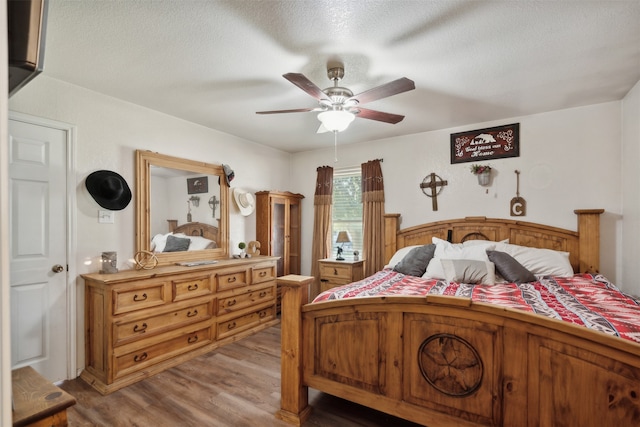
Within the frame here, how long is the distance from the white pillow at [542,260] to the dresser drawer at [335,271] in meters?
1.75

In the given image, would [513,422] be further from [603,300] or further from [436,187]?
[436,187]

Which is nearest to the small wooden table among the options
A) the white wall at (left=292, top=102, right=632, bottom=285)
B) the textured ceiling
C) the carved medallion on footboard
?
the carved medallion on footboard

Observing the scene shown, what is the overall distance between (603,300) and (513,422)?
45.6 inches

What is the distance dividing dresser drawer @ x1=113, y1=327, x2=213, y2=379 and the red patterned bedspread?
1.66 m

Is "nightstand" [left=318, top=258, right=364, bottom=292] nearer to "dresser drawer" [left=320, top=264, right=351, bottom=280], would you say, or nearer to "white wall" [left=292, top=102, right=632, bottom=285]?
"dresser drawer" [left=320, top=264, right=351, bottom=280]

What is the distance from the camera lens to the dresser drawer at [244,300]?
11.3 feet

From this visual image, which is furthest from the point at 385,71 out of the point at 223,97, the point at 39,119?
the point at 39,119

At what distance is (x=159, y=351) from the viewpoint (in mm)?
2852

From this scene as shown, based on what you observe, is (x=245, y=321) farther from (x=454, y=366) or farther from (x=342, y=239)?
(x=454, y=366)

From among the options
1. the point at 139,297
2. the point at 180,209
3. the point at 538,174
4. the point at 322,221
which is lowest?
the point at 139,297

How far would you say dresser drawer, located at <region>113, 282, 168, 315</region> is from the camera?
2545 mm

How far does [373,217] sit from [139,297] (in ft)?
9.64

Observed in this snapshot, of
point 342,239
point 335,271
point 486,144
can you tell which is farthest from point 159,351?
point 486,144

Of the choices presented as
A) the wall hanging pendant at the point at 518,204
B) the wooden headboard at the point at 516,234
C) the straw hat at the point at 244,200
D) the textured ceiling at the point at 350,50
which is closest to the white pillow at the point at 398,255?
the wooden headboard at the point at 516,234
